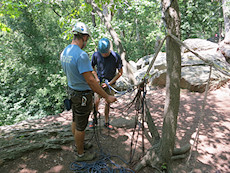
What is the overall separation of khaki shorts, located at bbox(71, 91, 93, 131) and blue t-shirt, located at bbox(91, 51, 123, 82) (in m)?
1.02

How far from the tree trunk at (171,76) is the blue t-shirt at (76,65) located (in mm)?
1030

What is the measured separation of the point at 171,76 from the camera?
77.7 inches

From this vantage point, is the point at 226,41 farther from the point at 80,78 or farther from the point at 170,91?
the point at 80,78

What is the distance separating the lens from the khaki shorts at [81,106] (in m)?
2.20

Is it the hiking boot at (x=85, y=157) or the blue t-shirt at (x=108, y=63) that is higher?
the blue t-shirt at (x=108, y=63)

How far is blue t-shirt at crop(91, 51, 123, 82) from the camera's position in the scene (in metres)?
3.17

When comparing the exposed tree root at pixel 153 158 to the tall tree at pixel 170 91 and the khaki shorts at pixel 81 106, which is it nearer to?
the tall tree at pixel 170 91

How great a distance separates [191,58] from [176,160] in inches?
264

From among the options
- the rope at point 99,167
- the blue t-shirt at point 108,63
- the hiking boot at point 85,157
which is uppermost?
the blue t-shirt at point 108,63

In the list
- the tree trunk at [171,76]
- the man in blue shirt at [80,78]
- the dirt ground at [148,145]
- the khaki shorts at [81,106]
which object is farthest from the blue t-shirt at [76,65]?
the dirt ground at [148,145]

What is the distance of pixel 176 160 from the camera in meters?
2.48

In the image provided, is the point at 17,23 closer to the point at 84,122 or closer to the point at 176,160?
the point at 84,122

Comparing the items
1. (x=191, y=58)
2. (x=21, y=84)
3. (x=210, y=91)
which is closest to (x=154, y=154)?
(x=210, y=91)

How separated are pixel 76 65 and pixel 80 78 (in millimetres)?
213
